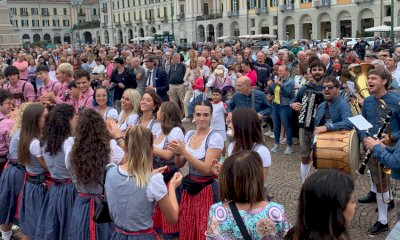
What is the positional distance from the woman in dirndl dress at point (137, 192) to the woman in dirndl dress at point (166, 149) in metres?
1.21

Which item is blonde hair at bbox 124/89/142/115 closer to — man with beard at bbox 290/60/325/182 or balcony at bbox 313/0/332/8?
man with beard at bbox 290/60/325/182

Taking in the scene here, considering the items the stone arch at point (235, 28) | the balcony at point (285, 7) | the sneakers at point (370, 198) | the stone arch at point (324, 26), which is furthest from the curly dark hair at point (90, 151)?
the stone arch at point (235, 28)

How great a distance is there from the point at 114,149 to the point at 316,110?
3.27 m

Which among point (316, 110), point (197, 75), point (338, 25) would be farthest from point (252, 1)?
point (316, 110)

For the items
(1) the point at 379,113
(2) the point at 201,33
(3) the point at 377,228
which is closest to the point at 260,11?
(2) the point at 201,33

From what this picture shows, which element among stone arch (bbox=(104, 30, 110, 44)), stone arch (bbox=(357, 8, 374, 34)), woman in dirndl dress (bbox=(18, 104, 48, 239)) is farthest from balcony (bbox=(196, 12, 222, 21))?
woman in dirndl dress (bbox=(18, 104, 48, 239))

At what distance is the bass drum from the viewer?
4.95 metres

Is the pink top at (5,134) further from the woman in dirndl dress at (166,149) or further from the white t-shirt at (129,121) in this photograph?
the woman in dirndl dress at (166,149)

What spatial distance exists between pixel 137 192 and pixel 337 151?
2.59 m

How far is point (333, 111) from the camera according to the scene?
5707 mm

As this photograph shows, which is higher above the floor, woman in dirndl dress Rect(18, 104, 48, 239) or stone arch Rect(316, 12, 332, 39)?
stone arch Rect(316, 12, 332, 39)

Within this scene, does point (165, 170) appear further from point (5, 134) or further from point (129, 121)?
point (5, 134)

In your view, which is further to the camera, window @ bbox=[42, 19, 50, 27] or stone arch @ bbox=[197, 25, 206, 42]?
window @ bbox=[42, 19, 50, 27]

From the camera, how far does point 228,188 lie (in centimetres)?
278
